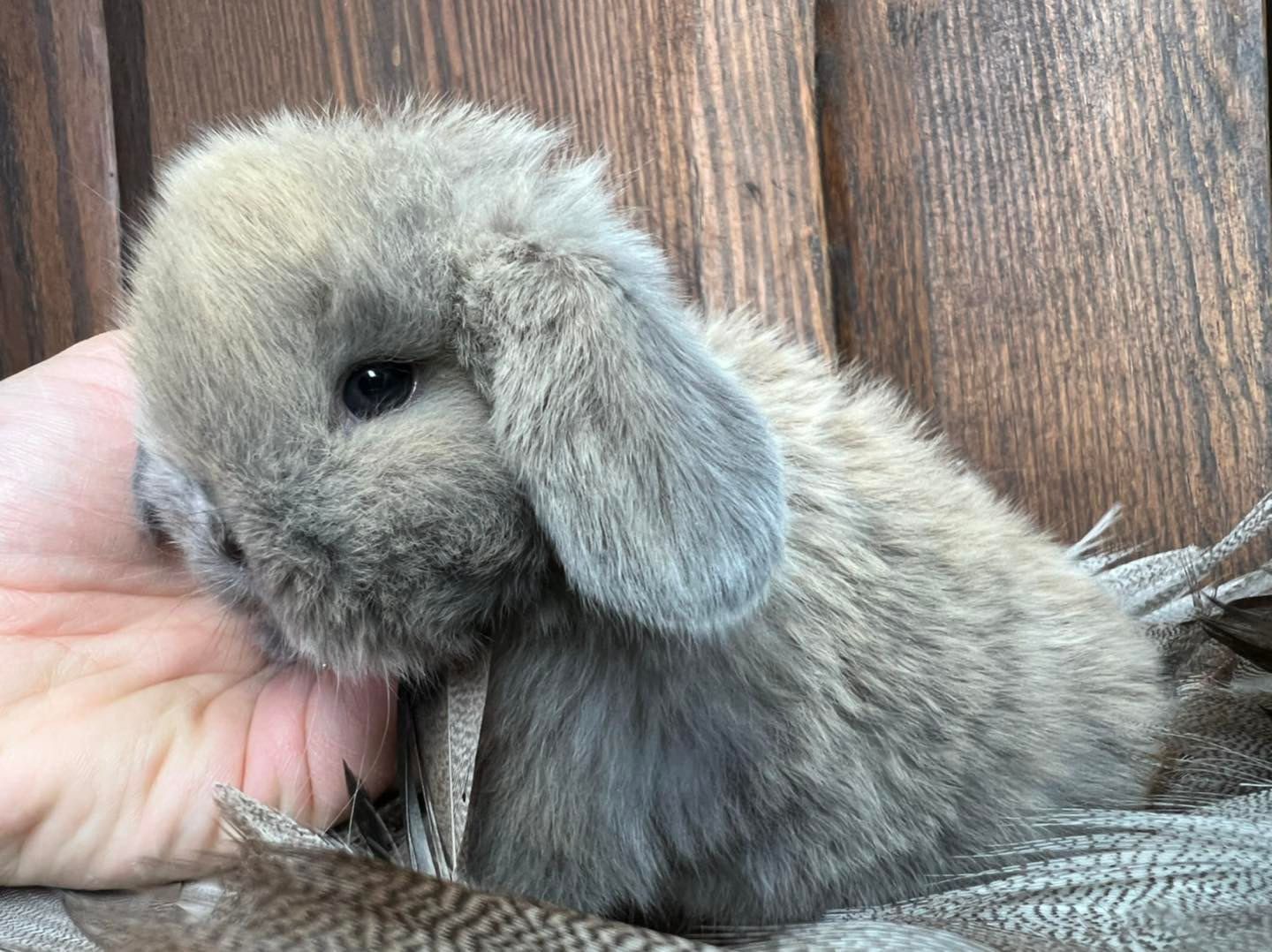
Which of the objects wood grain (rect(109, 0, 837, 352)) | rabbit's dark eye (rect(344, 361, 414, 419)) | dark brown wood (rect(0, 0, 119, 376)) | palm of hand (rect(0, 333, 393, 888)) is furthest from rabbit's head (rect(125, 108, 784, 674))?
dark brown wood (rect(0, 0, 119, 376))

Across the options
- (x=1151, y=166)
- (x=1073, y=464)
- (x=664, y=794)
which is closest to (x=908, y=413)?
(x=1073, y=464)

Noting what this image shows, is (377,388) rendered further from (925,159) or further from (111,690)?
(925,159)

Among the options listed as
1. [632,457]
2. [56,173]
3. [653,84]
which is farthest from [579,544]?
[56,173]

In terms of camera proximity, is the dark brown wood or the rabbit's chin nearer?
the rabbit's chin

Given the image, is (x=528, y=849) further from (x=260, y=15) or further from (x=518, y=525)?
(x=260, y=15)

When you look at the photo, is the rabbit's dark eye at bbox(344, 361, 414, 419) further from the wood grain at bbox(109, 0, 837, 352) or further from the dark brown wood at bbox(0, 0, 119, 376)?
the dark brown wood at bbox(0, 0, 119, 376)

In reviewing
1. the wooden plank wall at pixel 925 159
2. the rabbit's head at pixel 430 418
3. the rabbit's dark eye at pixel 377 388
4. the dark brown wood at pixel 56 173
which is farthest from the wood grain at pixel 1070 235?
the dark brown wood at pixel 56 173
